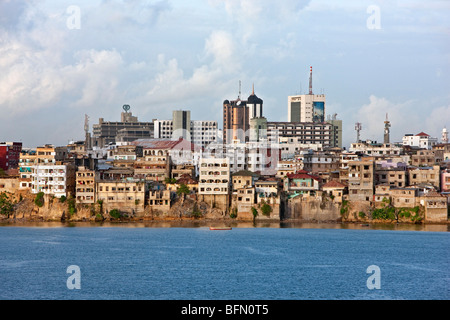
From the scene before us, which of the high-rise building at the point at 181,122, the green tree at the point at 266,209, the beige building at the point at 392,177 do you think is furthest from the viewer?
the high-rise building at the point at 181,122

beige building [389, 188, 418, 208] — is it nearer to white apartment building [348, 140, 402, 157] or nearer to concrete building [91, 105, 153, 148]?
white apartment building [348, 140, 402, 157]

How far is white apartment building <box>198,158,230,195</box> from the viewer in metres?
80.4

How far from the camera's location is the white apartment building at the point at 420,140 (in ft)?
398

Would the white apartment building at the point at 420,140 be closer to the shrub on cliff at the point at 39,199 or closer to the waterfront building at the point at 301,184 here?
the waterfront building at the point at 301,184

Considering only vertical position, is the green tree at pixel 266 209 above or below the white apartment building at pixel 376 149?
below

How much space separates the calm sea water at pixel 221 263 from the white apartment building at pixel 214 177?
7.14 metres

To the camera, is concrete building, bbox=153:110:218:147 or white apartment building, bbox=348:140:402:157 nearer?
white apartment building, bbox=348:140:402:157

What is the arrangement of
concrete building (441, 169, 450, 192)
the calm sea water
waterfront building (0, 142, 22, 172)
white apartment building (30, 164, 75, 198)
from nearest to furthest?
the calm sea water < white apartment building (30, 164, 75, 198) < concrete building (441, 169, 450, 192) < waterfront building (0, 142, 22, 172)

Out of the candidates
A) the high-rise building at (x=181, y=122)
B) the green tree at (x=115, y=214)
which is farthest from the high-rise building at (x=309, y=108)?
the green tree at (x=115, y=214)

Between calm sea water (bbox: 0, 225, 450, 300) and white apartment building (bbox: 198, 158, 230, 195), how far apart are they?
714cm

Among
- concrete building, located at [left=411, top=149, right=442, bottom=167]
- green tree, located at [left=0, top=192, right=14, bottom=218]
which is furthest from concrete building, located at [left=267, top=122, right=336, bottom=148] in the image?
green tree, located at [left=0, top=192, right=14, bottom=218]

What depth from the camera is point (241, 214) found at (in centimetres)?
7862

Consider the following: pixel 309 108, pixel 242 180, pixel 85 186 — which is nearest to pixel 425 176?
pixel 242 180
